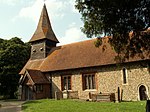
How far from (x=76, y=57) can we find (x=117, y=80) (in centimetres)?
806

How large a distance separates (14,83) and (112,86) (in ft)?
83.7

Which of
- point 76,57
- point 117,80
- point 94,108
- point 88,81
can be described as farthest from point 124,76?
point 94,108

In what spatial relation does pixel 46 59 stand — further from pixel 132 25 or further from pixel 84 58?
pixel 132 25

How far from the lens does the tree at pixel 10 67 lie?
149 feet

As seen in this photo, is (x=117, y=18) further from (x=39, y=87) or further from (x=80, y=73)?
(x=39, y=87)

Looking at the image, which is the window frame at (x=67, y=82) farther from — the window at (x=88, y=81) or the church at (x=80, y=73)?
the window at (x=88, y=81)

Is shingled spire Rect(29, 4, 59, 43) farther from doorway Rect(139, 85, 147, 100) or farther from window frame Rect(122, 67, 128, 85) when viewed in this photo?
doorway Rect(139, 85, 147, 100)

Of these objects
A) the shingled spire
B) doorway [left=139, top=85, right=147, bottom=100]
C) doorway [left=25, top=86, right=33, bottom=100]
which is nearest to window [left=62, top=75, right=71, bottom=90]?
doorway [left=25, top=86, right=33, bottom=100]

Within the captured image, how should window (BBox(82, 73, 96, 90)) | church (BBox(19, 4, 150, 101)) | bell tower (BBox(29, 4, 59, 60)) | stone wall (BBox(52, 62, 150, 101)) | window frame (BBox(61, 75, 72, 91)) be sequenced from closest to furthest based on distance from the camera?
stone wall (BBox(52, 62, 150, 101)) < church (BBox(19, 4, 150, 101)) < window (BBox(82, 73, 96, 90)) < window frame (BBox(61, 75, 72, 91)) < bell tower (BBox(29, 4, 59, 60))

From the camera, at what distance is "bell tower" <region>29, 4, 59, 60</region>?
128 feet

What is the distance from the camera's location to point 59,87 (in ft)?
108

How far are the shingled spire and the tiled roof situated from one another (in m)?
2.55

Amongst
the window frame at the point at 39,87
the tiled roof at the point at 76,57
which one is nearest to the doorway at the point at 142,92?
Result: the tiled roof at the point at 76,57

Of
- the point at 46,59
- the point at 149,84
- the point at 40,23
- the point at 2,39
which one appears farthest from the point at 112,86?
the point at 2,39
